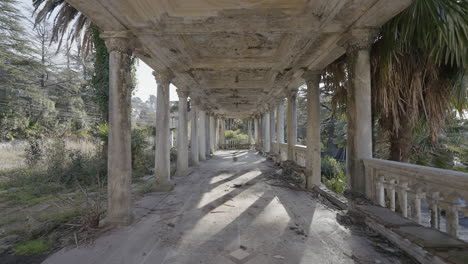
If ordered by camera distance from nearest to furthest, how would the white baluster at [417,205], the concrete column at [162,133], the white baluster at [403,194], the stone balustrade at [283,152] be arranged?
the white baluster at [417,205]
the white baluster at [403,194]
the concrete column at [162,133]
the stone balustrade at [283,152]

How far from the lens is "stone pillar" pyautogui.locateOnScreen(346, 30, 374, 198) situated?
3688 mm

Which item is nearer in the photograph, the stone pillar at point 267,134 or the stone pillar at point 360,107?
the stone pillar at point 360,107

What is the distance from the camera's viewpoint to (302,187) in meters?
6.04

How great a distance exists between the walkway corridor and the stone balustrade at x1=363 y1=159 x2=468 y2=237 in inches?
26.5

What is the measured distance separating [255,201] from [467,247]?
10.5ft

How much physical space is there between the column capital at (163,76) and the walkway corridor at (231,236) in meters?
2.94

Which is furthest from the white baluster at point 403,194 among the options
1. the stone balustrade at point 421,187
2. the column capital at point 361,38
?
the column capital at point 361,38

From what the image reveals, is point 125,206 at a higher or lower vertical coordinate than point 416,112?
lower

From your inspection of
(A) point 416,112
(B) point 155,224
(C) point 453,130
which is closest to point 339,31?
(A) point 416,112

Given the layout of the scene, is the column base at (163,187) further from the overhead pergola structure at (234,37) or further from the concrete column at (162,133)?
the overhead pergola structure at (234,37)

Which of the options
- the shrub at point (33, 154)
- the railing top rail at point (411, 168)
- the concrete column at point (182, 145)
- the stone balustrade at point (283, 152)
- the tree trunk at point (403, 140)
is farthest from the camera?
the stone balustrade at point (283, 152)

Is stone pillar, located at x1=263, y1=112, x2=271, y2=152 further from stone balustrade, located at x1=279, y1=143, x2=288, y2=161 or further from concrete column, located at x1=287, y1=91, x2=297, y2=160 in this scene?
concrete column, located at x1=287, y1=91, x2=297, y2=160

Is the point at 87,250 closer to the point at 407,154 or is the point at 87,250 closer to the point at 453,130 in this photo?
the point at 407,154

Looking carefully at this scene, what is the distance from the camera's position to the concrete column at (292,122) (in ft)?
26.7
